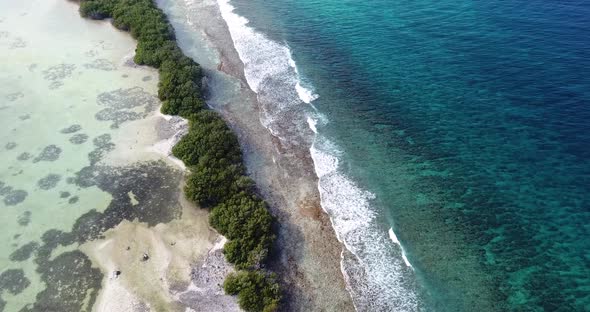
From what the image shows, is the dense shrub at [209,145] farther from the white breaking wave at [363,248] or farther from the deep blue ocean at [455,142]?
the deep blue ocean at [455,142]

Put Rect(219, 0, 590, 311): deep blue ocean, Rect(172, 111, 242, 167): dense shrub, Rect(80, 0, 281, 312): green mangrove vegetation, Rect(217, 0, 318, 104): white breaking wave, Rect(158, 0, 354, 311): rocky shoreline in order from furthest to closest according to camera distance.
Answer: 1. Rect(217, 0, 318, 104): white breaking wave
2. Rect(172, 111, 242, 167): dense shrub
3. Rect(219, 0, 590, 311): deep blue ocean
4. Rect(158, 0, 354, 311): rocky shoreline
5. Rect(80, 0, 281, 312): green mangrove vegetation

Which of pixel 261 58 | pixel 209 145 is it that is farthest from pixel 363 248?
pixel 261 58

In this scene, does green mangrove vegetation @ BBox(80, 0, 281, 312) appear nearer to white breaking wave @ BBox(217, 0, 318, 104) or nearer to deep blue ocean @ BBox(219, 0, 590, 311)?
white breaking wave @ BBox(217, 0, 318, 104)

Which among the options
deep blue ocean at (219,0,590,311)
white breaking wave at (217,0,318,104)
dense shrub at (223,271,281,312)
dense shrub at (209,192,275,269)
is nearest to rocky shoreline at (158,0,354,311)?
dense shrub at (223,271,281,312)

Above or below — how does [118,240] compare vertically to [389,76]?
below

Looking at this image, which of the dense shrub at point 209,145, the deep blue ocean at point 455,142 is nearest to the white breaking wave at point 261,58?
the deep blue ocean at point 455,142

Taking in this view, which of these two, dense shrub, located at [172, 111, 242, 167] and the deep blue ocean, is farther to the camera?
dense shrub, located at [172, 111, 242, 167]

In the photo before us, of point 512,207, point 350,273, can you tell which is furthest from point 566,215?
point 350,273

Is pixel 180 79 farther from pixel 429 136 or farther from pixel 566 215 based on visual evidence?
pixel 566 215
